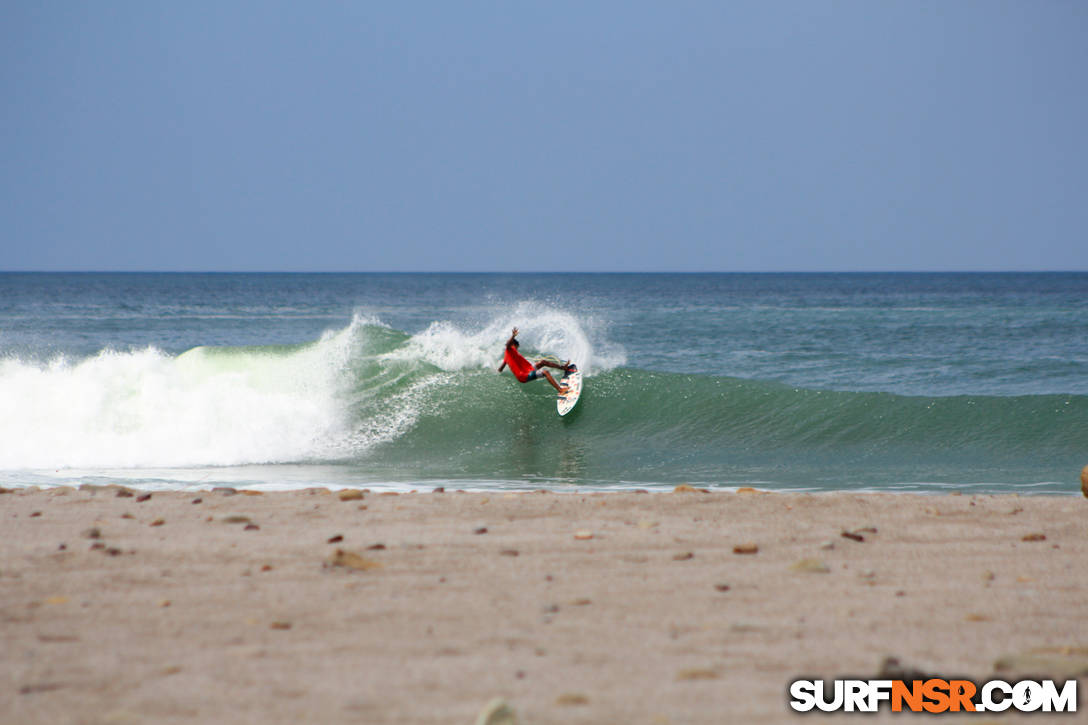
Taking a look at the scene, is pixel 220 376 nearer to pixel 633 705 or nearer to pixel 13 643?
pixel 13 643

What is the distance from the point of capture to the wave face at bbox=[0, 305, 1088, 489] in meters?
11.1

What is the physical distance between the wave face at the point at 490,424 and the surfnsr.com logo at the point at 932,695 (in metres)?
6.65

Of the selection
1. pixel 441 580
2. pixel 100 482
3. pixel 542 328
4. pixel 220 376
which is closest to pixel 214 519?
pixel 441 580

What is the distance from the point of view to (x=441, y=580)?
4523 mm

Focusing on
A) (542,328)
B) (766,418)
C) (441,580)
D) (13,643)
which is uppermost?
(542,328)

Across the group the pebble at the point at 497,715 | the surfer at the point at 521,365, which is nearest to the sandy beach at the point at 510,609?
the pebble at the point at 497,715

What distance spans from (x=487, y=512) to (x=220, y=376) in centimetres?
952

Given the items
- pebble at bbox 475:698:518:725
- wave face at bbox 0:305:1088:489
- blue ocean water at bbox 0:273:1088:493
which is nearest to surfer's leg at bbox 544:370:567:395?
wave face at bbox 0:305:1088:489

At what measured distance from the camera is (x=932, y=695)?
3.02m

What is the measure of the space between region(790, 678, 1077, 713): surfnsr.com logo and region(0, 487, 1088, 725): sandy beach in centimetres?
7

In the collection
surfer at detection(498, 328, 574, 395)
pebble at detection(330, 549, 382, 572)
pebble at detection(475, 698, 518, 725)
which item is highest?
surfer at detection(498, 328, 574, 395)

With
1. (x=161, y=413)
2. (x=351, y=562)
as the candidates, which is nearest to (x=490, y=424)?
(x=161, y=413)

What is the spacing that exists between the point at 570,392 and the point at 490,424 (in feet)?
4.96

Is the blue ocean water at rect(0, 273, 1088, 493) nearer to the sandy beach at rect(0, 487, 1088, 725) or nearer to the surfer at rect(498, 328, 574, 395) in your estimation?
the surfer at rect(498, 328, 574, 395)
